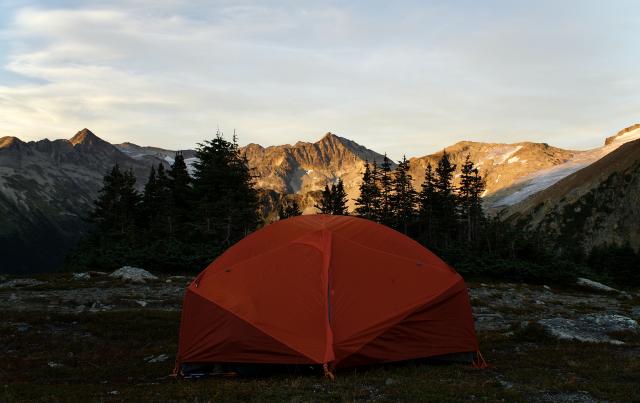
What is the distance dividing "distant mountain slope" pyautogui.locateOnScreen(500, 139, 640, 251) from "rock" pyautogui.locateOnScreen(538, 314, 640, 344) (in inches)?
3479

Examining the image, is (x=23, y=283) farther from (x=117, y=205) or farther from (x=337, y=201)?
(x=337, y=201)

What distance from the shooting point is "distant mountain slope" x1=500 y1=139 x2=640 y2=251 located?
107 metres

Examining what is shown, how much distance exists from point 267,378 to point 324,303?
2052mm

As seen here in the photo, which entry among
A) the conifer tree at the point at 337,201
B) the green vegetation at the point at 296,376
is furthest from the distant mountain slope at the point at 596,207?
the green vegetation at the point at 296,376

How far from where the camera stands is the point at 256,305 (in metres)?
11.7

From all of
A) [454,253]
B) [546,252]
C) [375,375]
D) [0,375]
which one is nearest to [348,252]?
[375,375]

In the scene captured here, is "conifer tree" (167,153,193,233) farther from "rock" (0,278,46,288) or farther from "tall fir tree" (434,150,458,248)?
"tall fir tree" (434,150,458,248)

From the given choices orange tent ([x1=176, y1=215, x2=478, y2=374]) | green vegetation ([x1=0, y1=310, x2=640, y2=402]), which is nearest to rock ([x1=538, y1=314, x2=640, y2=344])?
green vegetation ([x1=0, y1=310, x2=640, y2=402])

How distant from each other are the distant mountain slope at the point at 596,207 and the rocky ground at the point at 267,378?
91.5 metres

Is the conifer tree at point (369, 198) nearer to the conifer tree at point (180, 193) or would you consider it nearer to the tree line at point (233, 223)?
the tree line at point (233, 223)

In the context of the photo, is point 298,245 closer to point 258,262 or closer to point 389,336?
point 258,262

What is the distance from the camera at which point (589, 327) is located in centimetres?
1667

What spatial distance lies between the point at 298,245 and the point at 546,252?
41.9 meters

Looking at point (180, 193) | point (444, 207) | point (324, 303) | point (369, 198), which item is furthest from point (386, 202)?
point (324, 303)
